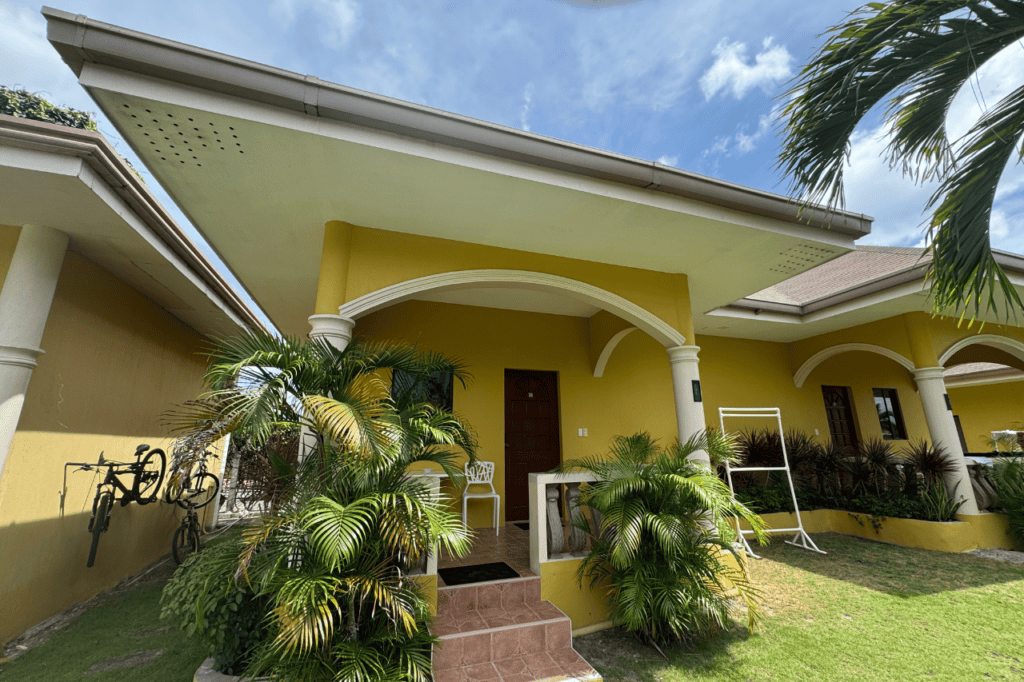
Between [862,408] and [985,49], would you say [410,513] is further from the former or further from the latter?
[862,408]

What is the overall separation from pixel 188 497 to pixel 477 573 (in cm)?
403

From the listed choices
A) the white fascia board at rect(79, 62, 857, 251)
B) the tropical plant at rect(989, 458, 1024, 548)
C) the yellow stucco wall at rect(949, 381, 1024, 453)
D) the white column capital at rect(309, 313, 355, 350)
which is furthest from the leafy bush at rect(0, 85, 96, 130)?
the yellow stucco wall at rect(949, 381, 1024, 453)

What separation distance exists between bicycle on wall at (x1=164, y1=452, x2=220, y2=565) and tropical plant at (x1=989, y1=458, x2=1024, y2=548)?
9.45m

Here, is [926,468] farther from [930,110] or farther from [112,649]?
[112,649]

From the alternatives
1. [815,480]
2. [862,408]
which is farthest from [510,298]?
[862,408]

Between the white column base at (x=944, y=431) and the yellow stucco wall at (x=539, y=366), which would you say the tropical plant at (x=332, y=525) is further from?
the white column base at (x=944, y=431)

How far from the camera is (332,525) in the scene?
2.19 m

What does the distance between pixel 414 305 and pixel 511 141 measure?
3.48 metres

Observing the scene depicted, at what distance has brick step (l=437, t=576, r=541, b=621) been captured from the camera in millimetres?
3316

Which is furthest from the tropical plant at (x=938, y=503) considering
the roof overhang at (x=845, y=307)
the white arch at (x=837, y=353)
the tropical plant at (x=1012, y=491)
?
the roof overhang at (x=845, y=307)

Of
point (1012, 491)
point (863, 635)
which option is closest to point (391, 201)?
point (863, 635)

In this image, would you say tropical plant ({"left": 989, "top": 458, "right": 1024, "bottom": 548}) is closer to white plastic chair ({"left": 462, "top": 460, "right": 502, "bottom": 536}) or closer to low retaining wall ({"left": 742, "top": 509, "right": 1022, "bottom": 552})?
low retaining wall ({"left": 742, "top": 509, "right": 1022, "bottom": 552})

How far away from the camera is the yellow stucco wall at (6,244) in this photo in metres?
3.58

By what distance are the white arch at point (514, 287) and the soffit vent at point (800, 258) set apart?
1364 mm
